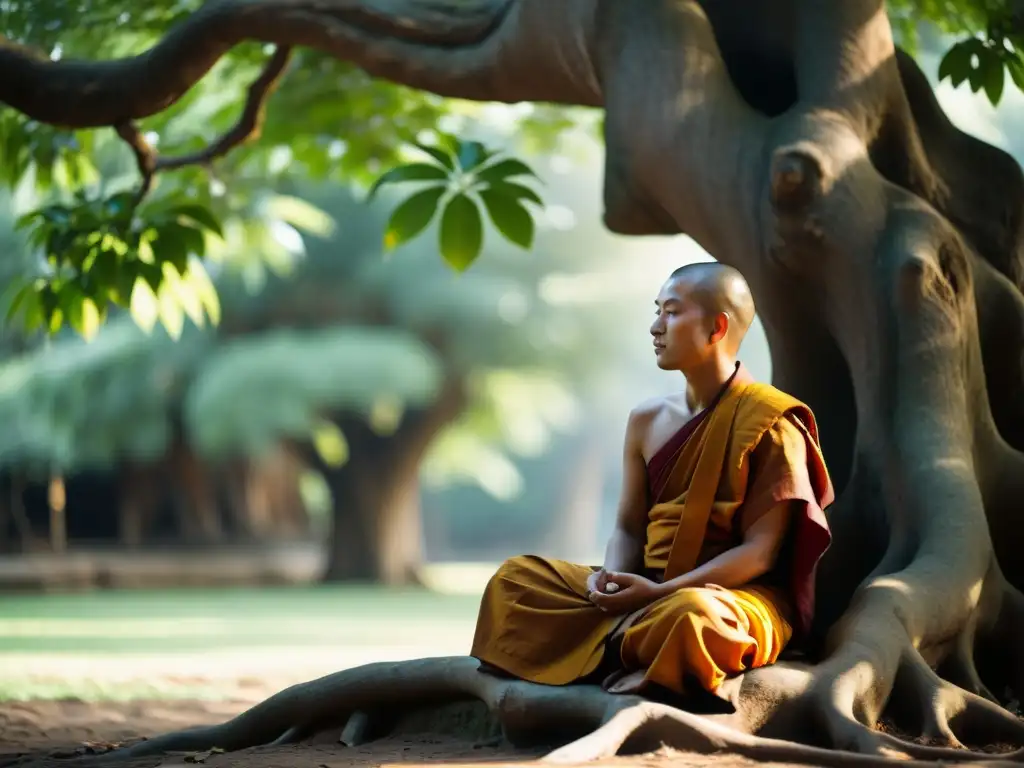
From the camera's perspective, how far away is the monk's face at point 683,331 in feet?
12.4

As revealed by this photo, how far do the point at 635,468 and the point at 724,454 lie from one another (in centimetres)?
36

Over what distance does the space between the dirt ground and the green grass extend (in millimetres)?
502

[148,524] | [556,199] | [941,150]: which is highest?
[556,199]

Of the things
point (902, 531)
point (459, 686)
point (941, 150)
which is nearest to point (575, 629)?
point (459, 686)

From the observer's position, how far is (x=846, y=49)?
4668 millimetres

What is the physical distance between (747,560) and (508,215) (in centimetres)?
218

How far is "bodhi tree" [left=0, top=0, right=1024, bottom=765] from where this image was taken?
3596 mm

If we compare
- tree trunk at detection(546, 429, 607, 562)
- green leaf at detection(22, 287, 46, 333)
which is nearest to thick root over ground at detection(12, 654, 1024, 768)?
green leaf at detection(22, 287, 46, 333)

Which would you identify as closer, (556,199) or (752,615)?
(752,615)

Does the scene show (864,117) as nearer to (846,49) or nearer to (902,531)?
(846,49)

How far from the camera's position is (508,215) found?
5340 mm

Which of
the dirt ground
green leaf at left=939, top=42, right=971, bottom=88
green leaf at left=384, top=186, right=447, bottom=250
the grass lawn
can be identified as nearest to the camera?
the dirt ground

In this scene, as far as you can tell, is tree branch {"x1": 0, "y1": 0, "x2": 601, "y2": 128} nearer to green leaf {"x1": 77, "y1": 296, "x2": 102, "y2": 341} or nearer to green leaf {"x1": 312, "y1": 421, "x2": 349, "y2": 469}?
green leaf {"x1": 77, "y1": 296, "x2": 102, "y2": 341}

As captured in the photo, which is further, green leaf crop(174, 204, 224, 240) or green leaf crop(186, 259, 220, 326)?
green leaf crop(186, 259, 220, 326)
